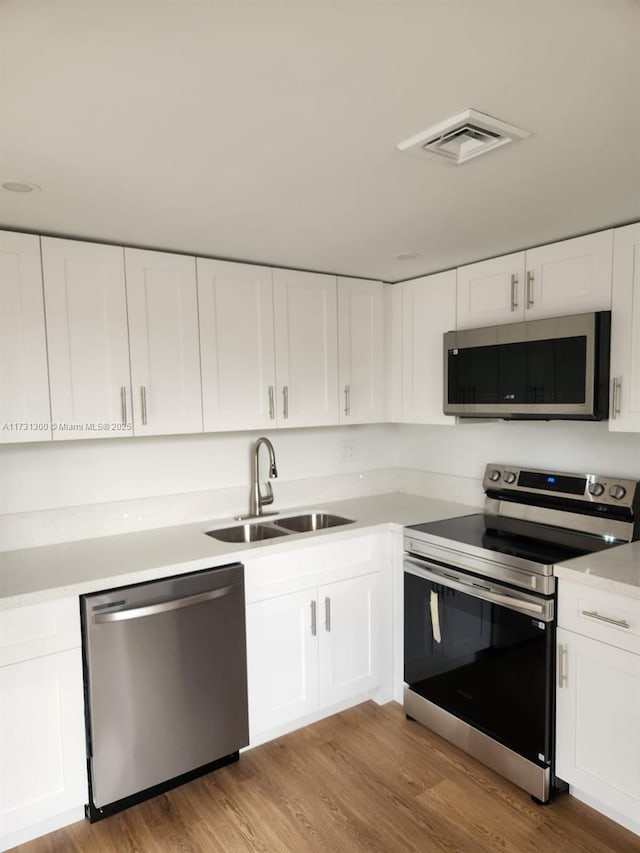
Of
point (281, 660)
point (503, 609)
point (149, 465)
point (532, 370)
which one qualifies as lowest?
point (281, 660)

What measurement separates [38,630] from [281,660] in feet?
3.33

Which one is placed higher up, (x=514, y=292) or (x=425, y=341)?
(x=514, y=292)

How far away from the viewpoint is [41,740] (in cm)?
187

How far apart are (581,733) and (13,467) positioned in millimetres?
2427

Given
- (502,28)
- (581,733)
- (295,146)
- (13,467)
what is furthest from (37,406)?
(581,733)

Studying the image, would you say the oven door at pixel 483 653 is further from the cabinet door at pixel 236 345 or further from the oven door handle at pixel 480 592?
the cabinet door at pixel 236 345

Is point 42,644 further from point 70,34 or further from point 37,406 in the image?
point 70,34

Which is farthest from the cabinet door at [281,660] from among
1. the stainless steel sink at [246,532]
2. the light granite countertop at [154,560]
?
the stainless steel sink at [246,532]

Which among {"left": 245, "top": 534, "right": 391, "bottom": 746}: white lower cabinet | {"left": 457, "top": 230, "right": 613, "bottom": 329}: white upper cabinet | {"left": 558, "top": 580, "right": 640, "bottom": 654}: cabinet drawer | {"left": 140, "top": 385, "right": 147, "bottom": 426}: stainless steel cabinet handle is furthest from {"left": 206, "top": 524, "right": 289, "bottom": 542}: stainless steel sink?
{"left": 457, "top": 230, "right": 613, "bottom": 329}: white upper cabinet

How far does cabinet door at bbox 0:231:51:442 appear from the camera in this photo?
2051mm

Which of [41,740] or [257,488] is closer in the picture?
[41,740]

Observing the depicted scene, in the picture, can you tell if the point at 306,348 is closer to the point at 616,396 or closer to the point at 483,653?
the point at 616,396

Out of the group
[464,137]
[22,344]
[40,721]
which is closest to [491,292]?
[464,137]

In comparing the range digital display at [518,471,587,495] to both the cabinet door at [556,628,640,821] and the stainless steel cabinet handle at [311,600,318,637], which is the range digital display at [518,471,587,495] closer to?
the cabinet door at [556,628,640,821]
